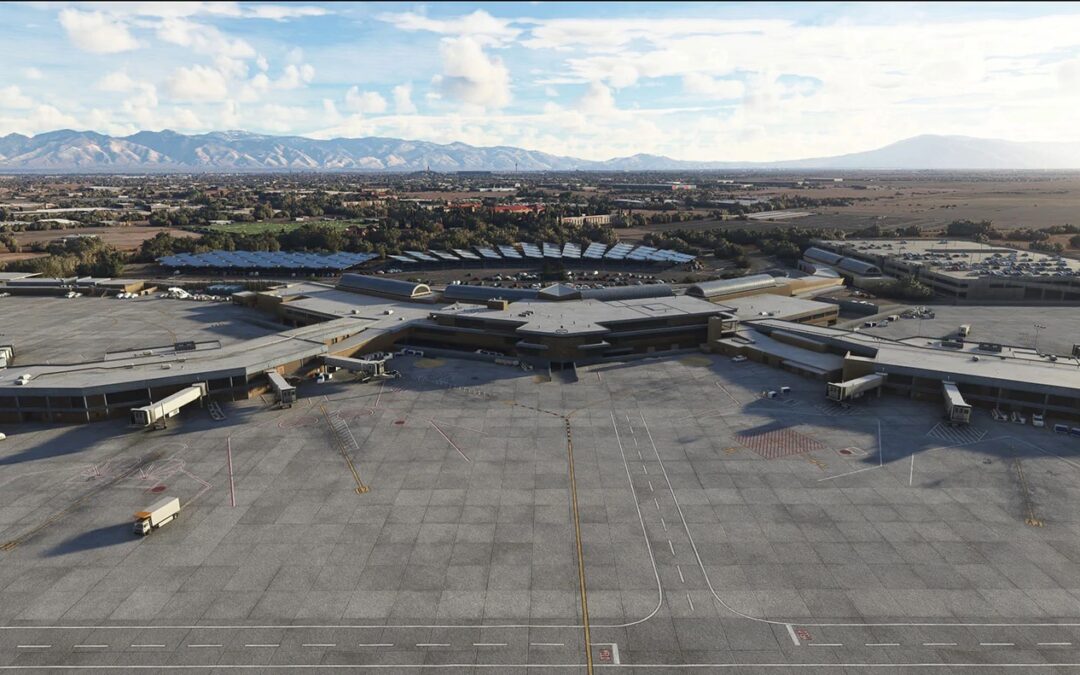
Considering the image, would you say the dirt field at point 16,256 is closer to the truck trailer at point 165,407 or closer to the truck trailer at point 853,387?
the truck trailer at point 165,407

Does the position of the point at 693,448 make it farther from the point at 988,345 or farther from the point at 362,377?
the point at 988,345

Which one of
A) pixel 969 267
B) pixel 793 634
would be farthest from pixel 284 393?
pixel 969 267

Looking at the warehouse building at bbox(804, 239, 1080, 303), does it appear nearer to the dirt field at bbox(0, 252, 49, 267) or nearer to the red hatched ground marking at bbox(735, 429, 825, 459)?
the red hatched ground marking at bbox(735, 429, 825, 459)

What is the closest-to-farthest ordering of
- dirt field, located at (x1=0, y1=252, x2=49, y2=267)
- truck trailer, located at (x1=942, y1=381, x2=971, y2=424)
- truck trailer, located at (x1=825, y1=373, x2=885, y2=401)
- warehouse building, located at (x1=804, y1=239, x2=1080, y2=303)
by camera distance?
truck trailer, located at (x1=942, y1=381, x2=971, y2=424) → truck trailer, located at (x1=825, y1=373, x2=885, y2=401) → warehouse building, located at (x1=804, y1=239, x2=1080, y2=303) → dirt field, located at (x1=0, y1=252, x2=49, y2=267)

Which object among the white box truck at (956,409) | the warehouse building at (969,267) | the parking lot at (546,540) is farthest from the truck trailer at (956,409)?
the warehouse building at (969,267)

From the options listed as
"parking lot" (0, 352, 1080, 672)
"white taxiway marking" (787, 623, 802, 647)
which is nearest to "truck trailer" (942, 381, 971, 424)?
"parking lot" (0, 352, 1080, 672)
